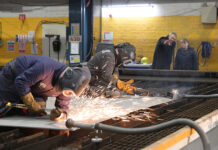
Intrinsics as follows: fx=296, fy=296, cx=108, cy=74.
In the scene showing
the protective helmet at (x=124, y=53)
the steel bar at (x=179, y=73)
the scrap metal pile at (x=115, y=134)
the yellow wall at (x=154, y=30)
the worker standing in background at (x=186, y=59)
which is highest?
the yellow wall at (x=154, y=30)

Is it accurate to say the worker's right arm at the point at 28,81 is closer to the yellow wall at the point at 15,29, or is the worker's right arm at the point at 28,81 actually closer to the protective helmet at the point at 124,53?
the protective helmet at the point at 124,53

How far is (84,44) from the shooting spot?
7707 millimetres

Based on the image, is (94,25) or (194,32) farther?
(94,25)

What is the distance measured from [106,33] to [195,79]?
13.5 ft

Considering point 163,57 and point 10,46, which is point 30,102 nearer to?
point 163,57

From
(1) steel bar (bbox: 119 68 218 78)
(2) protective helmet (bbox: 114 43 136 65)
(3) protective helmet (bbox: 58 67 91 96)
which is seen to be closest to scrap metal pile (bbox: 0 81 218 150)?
(3) protective helmet (bbox: 58 67 91 96)

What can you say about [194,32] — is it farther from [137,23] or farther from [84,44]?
[84,44]

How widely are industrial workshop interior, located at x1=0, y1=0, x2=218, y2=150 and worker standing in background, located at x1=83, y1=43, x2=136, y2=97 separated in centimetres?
1

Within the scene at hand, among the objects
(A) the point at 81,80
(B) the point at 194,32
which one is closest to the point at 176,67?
(B) the point at 194,32

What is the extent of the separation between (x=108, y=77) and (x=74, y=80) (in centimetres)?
138

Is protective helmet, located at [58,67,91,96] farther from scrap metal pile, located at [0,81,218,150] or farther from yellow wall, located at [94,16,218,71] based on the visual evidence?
yellow wall, located at [94,16,218,71]

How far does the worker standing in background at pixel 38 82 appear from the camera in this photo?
1933 mm

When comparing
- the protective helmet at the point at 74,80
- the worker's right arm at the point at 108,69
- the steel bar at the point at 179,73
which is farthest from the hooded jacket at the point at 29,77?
the steel bar at the point at 179,73

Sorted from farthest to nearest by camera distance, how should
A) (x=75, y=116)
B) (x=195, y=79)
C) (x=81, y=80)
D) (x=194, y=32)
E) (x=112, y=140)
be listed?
(x=194, y=32) → (x=195, y=79) → (x=75, y=116) → (x=81, y=80) → (x=112, y=140)
